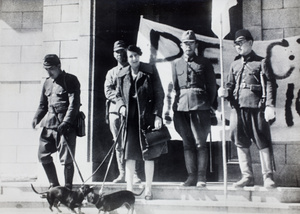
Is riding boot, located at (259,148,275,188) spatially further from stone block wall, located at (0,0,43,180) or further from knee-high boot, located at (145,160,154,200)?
stone block wall, located at (0,0,43,180)

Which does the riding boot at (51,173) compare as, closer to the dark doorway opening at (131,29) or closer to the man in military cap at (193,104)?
the dark doorway opening at (131,29)

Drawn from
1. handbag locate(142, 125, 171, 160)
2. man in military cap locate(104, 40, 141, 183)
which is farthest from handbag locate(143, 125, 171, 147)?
man in military cap locate(104, 40, 141, 183)

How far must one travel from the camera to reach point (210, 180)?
5.27 meters

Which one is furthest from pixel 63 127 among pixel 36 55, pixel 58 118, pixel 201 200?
pixel 201 200

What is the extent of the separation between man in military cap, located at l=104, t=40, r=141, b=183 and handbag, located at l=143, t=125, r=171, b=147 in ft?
1.93

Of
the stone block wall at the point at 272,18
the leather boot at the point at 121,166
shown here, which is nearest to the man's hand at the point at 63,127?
the leather boot at the point at 121,166

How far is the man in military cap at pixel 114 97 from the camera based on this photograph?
5.03 meters

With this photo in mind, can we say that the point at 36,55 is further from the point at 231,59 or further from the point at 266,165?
the point at 266,165

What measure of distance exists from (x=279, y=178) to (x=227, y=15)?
2002 mm

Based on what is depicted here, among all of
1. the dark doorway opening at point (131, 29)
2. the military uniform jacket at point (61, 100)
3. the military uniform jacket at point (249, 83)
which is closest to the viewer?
the military uniform jacket at point (249, 83)

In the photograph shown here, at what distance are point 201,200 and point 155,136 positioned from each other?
84cm

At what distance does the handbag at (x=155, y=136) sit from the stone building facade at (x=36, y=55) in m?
1.07

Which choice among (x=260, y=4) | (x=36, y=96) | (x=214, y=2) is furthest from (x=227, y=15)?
(x=36, y=96)

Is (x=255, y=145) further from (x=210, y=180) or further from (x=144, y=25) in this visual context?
(x=144, y=25)
